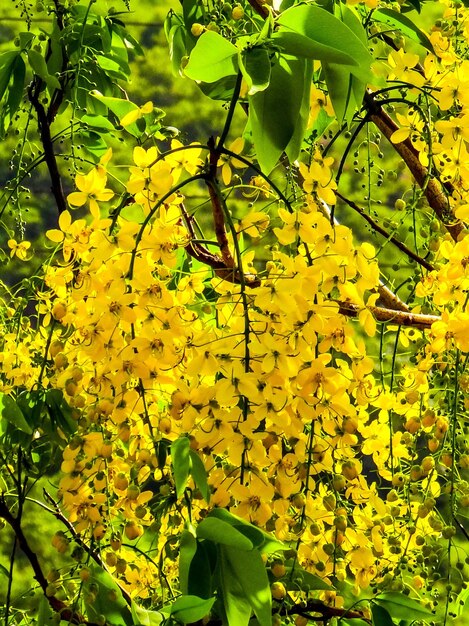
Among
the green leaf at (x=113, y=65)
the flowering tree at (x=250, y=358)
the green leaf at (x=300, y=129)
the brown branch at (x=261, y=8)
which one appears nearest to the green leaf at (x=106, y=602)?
the flowering tree at (x=250, y=358)

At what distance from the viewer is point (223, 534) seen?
1.34ft

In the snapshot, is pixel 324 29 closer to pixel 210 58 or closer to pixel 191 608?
pixel 210 58

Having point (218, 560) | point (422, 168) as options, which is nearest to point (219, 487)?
point (218, 560)

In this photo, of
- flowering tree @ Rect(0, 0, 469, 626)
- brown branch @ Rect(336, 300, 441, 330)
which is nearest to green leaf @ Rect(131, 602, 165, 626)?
flowering tree @ Rect(0, 0, 469, 626)

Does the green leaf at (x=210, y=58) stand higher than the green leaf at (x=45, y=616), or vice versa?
the green leaf at (x=210, y=58)

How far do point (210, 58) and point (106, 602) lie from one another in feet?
1.09

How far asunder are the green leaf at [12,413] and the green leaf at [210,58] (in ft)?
0.84

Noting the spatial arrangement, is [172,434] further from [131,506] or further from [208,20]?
[208,20]

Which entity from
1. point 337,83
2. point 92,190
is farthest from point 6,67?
point 337,83

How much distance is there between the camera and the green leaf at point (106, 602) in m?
0.56

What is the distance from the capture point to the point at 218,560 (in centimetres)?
43

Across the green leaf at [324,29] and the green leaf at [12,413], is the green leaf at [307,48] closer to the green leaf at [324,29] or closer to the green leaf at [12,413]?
the green leaf at [324,29]

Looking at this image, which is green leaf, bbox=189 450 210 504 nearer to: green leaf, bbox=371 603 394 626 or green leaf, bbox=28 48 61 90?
green leaf, bbox=371 603 394 626

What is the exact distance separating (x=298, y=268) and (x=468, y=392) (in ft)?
0.73
